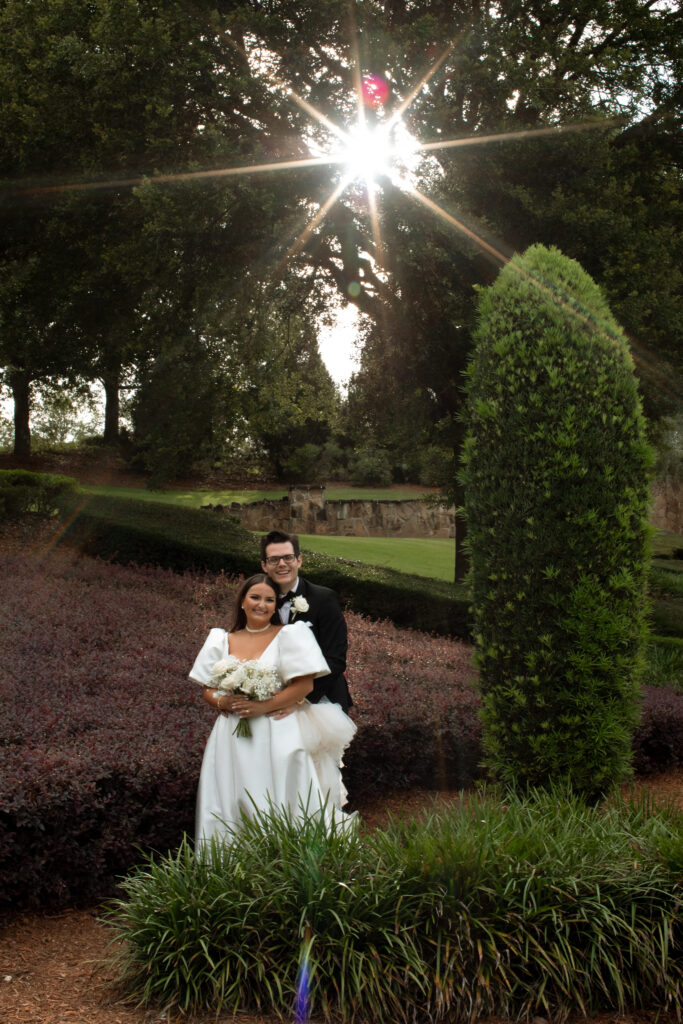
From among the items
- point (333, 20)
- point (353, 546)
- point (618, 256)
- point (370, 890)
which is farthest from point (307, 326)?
point (370, 890)

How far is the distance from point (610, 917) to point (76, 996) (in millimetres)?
2402

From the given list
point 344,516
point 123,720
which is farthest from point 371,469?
point 123,720

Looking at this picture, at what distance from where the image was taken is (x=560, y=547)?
4.94m

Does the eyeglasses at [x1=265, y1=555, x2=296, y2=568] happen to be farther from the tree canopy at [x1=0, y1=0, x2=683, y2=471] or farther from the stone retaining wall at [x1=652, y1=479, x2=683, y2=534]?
the stone retaining wall at [x1=652, y1=479, x2=683, y2=534]

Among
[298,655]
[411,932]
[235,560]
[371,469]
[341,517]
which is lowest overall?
[411,932]

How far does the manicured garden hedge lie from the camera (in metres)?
4.64

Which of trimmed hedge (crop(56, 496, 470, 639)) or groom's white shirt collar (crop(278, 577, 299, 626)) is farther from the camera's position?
trimmed hedge (crop(56, 496, 470, 639))

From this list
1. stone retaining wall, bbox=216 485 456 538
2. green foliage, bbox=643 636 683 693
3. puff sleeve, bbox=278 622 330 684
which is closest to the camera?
puff sleeve, bbox=278 622 330 684

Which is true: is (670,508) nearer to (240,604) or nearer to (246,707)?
(240,604)

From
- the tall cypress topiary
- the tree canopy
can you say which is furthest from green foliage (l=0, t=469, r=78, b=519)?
the tall cypress topiary

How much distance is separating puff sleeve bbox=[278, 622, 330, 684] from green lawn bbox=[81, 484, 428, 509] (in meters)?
22.0

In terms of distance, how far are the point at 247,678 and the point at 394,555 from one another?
12.7 meters

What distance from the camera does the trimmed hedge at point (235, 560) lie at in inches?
435

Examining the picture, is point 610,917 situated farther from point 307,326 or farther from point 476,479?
point 307,326
